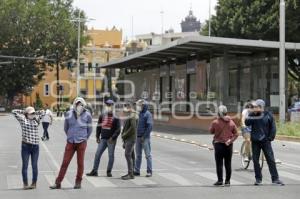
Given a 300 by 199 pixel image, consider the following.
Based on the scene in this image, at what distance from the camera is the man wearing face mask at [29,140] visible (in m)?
12.9

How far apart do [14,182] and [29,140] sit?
1.45 m

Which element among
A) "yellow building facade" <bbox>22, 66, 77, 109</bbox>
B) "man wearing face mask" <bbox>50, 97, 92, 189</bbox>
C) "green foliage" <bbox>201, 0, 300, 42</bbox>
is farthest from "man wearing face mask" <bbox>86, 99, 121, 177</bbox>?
"yellow building facade" <bbox>22, 66, 77, 109</bbox>

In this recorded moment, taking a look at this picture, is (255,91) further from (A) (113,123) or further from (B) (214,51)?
(A) (113,123)

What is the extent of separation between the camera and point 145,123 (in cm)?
1527

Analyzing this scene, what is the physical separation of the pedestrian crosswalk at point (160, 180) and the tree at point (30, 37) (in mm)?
69471

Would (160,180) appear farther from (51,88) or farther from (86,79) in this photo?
(86,79)

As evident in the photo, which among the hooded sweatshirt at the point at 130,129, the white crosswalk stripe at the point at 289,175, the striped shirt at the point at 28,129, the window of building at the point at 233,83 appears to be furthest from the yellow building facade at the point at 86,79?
the striped shirt at the point at 28,129

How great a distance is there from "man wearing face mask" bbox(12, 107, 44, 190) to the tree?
71.1 meters

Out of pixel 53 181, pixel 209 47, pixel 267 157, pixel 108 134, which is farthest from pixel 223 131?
pixel 209 47

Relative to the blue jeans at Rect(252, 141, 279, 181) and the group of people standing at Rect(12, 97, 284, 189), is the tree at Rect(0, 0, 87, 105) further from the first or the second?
the blue jeans at Rect(252, 141, 279, 181)

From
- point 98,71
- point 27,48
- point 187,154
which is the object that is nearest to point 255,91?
point 187,154

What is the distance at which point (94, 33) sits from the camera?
416 ft

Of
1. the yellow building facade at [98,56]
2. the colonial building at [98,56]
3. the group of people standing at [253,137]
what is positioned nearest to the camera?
the group of people standing at [253,137]

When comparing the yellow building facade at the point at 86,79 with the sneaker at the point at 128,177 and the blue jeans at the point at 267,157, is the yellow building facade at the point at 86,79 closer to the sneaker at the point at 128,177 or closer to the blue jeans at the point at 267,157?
the sneaker at the point at 128,177
